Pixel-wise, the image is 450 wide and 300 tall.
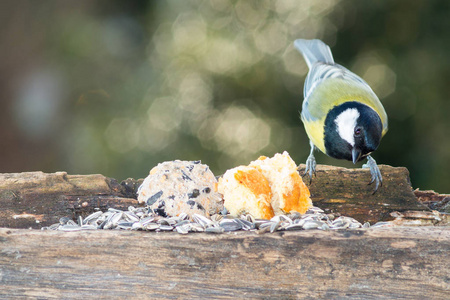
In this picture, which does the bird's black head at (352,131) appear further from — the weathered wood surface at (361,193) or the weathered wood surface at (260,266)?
the weathered wood surface at (260,266)

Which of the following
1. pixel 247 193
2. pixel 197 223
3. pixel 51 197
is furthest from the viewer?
pixel 51 197

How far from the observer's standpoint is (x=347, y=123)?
6.76 ft

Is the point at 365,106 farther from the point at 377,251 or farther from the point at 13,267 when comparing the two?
the point at 13,267

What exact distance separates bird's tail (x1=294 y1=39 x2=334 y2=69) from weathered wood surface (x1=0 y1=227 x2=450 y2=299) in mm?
1616

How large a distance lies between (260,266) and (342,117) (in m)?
0.92

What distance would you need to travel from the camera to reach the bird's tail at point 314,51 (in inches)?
114

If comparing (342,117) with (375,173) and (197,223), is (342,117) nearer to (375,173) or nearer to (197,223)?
(375,173)

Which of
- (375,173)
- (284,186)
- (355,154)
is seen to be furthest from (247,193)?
(375,173)

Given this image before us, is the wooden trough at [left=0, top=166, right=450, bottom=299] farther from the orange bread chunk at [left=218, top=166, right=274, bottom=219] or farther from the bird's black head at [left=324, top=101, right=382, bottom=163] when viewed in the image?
the bird's black head at [left=324, top=101, right=382, bottom=163]

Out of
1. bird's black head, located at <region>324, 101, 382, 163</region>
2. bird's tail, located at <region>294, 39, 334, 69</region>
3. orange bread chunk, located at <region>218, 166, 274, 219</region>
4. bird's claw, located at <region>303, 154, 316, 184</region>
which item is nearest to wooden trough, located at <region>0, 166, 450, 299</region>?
orange bread chunk, located at <region>218, 166, 274, 219</region>

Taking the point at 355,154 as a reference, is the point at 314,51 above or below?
above

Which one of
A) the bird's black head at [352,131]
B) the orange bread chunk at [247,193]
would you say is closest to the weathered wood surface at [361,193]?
the bird's black head at [352,131]

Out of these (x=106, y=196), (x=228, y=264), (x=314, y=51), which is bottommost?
(x=228, y=264)

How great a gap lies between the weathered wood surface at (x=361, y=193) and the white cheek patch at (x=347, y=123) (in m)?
0.21
